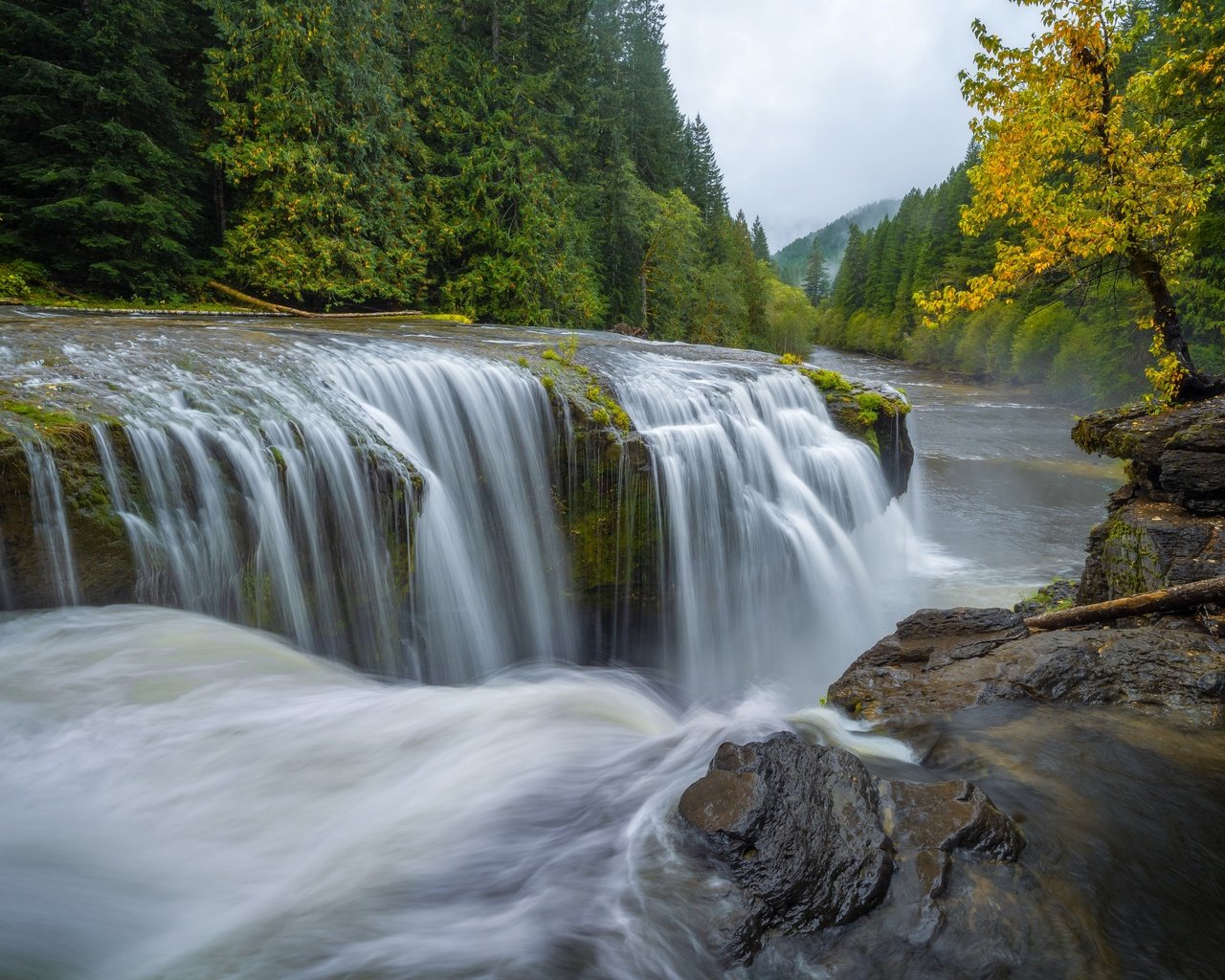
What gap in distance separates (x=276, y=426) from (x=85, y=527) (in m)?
1.60

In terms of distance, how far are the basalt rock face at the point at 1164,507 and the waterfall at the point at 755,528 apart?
3213 millimetres

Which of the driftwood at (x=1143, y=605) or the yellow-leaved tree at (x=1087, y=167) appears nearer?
the driftwood at (x=1143, y=605)

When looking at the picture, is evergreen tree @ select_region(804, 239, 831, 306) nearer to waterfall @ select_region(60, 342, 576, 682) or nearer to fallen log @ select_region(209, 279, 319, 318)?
fallen log @ select_region(209, 279, 319, 318)

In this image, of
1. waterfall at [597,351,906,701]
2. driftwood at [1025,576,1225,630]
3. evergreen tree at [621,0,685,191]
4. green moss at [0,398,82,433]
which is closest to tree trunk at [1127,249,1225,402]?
driftwood at [1025,576,1225,630]

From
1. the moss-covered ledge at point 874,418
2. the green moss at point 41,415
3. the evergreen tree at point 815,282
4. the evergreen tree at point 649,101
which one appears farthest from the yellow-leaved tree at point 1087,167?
the evergreen tree at point 815,282

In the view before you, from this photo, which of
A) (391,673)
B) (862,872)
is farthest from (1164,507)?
(391,673)

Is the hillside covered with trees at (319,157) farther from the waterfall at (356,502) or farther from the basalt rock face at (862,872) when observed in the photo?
the basalt rock face at (862,872)

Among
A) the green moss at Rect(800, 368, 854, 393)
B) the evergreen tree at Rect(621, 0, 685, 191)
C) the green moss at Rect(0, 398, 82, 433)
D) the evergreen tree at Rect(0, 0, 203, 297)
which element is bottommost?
the green moss at Rect(0, 398, 82, 433)

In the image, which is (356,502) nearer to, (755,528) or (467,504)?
(467,504)

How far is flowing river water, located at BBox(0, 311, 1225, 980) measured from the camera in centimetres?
242

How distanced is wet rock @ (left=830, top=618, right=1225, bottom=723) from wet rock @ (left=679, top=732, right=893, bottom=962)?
1395 mm

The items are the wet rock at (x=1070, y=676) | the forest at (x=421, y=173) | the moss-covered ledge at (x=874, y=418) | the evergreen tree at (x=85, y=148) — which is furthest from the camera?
the evergreen tree at (x=85, y=148)

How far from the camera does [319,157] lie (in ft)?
52.4

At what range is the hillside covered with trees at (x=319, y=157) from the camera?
1232cm
